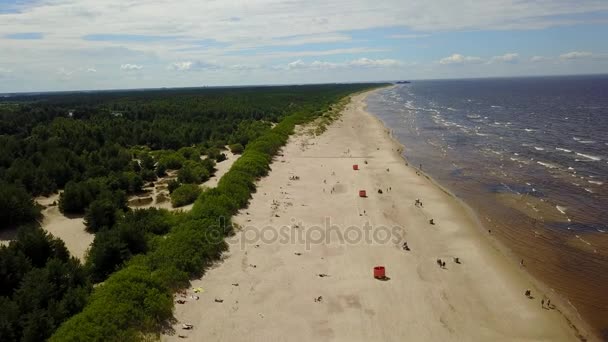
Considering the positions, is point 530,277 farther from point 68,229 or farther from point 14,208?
point 14,208

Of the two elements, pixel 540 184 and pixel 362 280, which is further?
pixel 540 184

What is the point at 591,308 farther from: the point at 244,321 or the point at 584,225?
the point at 244,321

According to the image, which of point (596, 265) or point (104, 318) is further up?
point (104, 318)

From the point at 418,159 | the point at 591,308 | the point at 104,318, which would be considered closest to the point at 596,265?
the point at 591,308

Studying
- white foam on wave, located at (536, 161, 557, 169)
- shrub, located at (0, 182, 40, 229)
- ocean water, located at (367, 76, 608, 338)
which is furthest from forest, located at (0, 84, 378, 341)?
white foam on wave, located at (536, 161, 557, 169)

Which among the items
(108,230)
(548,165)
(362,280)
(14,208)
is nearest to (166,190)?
(14,208)
